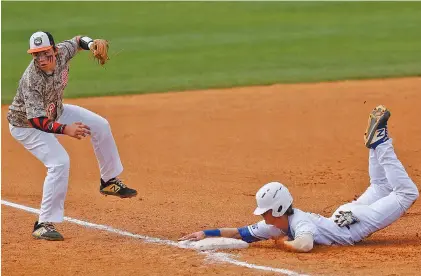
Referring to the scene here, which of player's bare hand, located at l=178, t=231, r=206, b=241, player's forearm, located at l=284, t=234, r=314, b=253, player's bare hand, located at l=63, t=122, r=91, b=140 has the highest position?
player's bare hand, located at l=63, t=122, r=91, b=140

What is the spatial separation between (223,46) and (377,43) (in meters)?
2.99

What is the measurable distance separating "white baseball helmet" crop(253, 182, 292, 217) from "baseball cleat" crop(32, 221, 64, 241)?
6.28 ft

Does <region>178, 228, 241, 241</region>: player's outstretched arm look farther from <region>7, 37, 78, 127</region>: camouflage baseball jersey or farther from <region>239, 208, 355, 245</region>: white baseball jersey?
<region>7, 37, 78, 127</region>: camouflage baseball jersey

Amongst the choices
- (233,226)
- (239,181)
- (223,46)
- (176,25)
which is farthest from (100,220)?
(176,25)

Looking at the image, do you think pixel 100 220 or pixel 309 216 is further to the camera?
pixel 100 220

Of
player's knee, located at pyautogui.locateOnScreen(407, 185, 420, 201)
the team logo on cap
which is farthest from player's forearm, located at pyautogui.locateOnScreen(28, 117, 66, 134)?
player's knee, located at pyautogui.locateOnScreen(407, 185, 420, 201)

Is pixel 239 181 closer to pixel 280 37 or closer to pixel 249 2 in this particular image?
pixel 280 37

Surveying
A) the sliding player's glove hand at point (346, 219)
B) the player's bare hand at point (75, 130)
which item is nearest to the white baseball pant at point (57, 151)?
the player's bare hand at point (75, 130)

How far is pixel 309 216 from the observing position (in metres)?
8.10

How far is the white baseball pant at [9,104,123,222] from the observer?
8641 millimetres

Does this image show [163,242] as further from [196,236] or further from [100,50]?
[100,50]

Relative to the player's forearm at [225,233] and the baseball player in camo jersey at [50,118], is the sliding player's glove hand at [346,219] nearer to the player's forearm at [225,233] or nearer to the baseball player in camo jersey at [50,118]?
the player's forearm at [225,233]

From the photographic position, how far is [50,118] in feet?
29.2

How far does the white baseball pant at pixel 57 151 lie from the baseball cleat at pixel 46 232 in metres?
0.05
